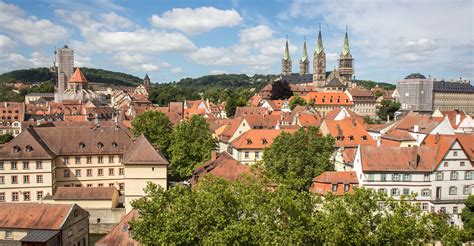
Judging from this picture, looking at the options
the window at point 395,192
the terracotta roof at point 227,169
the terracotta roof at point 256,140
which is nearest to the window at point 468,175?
the window at point 395,192

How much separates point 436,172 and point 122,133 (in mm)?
36179

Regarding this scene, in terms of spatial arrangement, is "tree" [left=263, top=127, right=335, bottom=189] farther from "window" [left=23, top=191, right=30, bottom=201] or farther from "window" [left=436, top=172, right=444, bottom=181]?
"window" [left=23, top=191, right=30, bottom=201]

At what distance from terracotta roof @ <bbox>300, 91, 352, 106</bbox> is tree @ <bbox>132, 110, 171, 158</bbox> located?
213 feet

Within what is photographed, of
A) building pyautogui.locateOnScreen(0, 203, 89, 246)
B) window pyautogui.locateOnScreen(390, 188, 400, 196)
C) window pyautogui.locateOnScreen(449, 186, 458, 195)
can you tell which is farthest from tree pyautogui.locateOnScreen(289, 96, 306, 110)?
building pyautogui.locateOnScreen(0, 203, 89, 246)

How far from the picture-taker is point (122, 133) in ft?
175

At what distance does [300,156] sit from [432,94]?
10606 centimetres

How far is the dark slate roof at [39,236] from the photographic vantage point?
106ft

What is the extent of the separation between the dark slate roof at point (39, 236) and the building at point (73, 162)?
394 inches

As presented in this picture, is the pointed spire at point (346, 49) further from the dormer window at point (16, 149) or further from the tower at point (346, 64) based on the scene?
the dormer window at point (16, 149)

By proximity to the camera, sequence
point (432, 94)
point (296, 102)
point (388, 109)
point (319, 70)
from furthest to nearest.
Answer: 1. point (319, 70)
2. point (432, 94)
3. point (388, 109)
4. point (296, 102)

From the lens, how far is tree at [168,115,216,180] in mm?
54656

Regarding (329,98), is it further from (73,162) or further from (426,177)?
(73,162)

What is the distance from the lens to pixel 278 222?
24.2m

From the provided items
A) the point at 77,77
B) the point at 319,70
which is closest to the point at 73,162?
the point at 77,77
